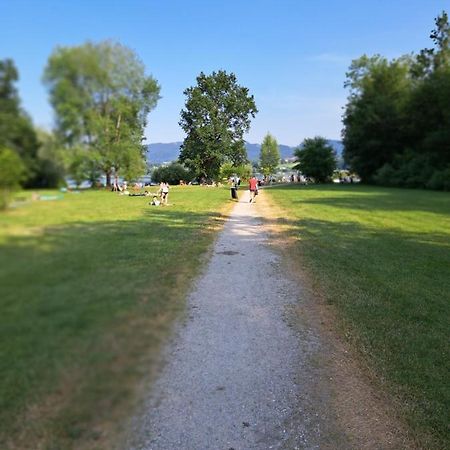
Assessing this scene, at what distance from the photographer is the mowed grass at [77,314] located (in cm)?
151

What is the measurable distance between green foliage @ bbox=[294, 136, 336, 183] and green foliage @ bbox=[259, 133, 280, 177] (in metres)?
39.4

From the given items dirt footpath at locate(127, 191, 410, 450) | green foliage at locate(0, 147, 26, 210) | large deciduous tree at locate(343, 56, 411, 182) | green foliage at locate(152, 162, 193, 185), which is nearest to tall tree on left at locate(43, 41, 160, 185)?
green foliage at locate(0, 147, 26, 210)

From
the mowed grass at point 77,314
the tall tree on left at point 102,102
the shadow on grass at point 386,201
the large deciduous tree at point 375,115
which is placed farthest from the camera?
the large deciduous tree at point 375,115

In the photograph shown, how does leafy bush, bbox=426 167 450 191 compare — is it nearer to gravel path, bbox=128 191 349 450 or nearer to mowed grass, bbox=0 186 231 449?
gravel path, bbox=128 191 349 450

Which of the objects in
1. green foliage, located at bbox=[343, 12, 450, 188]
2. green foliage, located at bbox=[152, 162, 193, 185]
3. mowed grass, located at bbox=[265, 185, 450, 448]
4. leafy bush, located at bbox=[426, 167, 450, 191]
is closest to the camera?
green foliage, located at bbox=[152, 162, 193, 185]

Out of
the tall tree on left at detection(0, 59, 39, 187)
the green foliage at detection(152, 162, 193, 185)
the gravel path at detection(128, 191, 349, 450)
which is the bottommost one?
the gravel path at detection(128, 191, 349, 450)

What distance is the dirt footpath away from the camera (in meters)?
4.38

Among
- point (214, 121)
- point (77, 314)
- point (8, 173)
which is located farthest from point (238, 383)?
point (8, 173)

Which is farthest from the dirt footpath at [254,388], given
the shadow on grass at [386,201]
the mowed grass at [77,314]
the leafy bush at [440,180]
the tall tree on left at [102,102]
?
the leafy bush at [440,180]

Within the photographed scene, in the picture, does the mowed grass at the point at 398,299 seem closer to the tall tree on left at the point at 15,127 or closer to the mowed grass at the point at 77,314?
the mowed grass at the point at 77,314

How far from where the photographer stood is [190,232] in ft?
49.1

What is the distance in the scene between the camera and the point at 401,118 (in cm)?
6594

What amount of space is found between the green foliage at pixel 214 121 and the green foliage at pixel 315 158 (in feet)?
239

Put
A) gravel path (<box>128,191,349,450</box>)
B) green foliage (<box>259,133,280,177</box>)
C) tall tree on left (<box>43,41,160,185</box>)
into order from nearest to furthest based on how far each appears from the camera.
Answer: tall tree on left (<box>43,41,160,185</box>)
gravel path (<box>128,191,349,450</box>)
green foliage (<box>259,133,280,177</box>)
